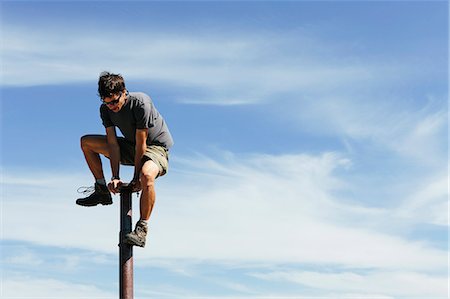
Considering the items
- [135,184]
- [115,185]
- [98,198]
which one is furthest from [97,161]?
[135,184]

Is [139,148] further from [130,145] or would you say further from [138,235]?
[138,235]

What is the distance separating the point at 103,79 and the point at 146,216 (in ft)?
6.29

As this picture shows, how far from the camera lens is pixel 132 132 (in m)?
11.4

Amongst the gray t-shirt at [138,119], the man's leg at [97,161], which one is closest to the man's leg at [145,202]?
the gray t-shirt at [138,119]

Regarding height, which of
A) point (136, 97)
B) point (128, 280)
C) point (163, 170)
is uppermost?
point (136, 97)

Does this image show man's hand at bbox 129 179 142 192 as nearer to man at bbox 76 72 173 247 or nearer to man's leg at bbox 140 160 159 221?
man at bbox 76 72 173 247

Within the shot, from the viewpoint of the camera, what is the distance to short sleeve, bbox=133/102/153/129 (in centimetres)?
1104

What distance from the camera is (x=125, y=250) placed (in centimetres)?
1112

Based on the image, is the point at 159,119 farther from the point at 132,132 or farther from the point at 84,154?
the point at 84,154

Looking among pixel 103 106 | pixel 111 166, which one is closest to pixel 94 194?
pixel 111 166

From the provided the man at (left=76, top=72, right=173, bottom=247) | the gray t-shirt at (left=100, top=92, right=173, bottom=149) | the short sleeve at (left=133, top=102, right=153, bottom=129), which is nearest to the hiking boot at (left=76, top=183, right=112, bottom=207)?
the man at (left=76, top=72, right=173, bottom=247)

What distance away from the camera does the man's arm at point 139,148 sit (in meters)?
11.1

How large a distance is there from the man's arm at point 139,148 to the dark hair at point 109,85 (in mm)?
657

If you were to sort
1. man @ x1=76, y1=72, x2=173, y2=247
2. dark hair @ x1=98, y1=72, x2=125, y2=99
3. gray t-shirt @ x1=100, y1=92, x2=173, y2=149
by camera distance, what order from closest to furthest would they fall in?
1. dark hair @ x1=98, y1=72, x2=125, y2=99
2. man @ x1=76, y1=72, x2=173, y2=247
3. gray t-shirt @ x1=100, y1=92, x2=173, y2=149
